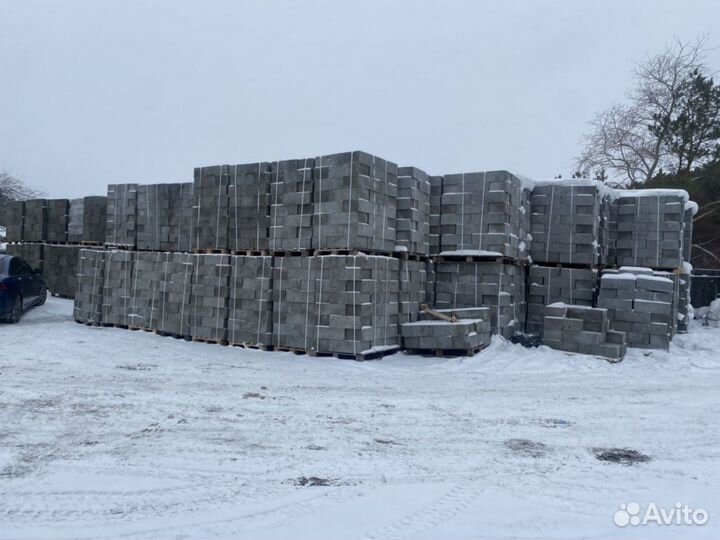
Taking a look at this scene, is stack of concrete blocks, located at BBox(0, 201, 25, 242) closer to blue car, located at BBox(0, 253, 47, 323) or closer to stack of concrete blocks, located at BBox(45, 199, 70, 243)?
stack of concrete blocks, located at BBox(45, 199, 70, 243)

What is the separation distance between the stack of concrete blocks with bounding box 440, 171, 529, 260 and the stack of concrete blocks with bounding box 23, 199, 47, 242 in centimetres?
1310

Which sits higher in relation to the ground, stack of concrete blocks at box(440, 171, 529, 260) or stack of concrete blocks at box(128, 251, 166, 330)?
stack of concrete blocks at box(440, 171, 529, 260)

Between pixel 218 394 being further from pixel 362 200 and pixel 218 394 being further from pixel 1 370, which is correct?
pixel 362 200

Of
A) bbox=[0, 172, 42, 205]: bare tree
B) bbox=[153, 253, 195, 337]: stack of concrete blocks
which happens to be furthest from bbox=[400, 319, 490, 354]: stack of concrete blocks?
bbox=[0, 172, 42, 205]: bare tree

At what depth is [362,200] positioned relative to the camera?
938 cm

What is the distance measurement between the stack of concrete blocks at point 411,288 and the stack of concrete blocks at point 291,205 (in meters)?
2.03

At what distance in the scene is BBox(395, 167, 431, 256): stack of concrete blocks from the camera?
417 inches

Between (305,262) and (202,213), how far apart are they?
119 inches

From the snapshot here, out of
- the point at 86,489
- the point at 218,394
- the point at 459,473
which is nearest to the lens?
the point at 86,489

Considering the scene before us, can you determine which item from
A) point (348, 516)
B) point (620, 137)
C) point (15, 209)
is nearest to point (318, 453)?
point (348, 516)

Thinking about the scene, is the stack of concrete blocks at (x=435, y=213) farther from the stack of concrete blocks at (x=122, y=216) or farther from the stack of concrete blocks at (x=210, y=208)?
the stack of concrete blocks at (x=122, y=216)

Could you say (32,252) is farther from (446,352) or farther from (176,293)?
(446,352)

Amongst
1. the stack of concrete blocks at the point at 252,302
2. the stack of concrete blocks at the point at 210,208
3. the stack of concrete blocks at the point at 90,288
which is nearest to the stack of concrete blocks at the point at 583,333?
the stack of concrete blocks at the point at 252,302

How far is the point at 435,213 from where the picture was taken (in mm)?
11594
